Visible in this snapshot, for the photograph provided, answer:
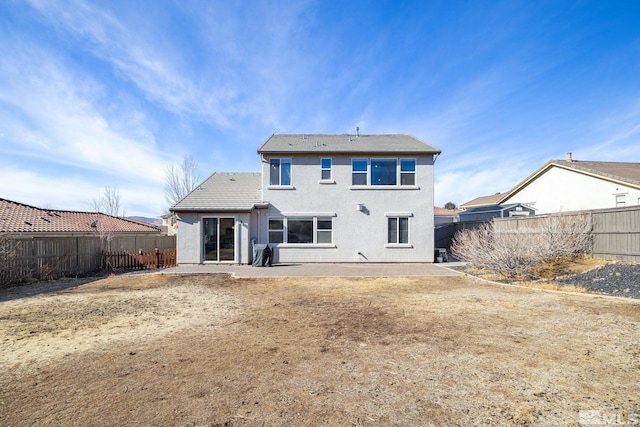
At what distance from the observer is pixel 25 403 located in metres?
3.38

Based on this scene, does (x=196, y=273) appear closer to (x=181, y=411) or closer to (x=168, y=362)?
(x=168, y=362)

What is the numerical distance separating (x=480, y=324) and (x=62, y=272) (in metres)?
15.7

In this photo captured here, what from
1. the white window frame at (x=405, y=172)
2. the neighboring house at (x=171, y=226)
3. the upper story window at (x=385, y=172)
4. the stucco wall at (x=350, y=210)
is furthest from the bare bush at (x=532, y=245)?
the neighboring house at (x=171, y=226)

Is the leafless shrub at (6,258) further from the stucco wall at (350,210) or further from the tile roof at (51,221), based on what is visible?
the stucco wall at (350,210)

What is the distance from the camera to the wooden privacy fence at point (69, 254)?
35.9 feet

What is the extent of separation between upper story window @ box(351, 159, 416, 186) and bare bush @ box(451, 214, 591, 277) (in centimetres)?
511

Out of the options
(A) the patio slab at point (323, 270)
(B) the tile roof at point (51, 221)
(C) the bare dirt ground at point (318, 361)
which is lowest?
(A) the patio slab at point (323, 270)

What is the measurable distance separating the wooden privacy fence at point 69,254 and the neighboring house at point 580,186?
25390mm

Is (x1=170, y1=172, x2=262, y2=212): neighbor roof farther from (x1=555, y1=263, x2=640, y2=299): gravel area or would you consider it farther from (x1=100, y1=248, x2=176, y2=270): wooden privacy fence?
(x1=555, y1=263, x2=640, y2=299): gravel area

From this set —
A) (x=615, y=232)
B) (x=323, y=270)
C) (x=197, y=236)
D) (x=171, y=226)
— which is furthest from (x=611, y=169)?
(x=171, y=226)

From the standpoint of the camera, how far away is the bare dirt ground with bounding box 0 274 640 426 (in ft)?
10.5

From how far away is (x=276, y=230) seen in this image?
16750 mm

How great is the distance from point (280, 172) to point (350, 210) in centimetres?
454

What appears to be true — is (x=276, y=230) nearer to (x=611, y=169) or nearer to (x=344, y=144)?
(x=344, y=144)
